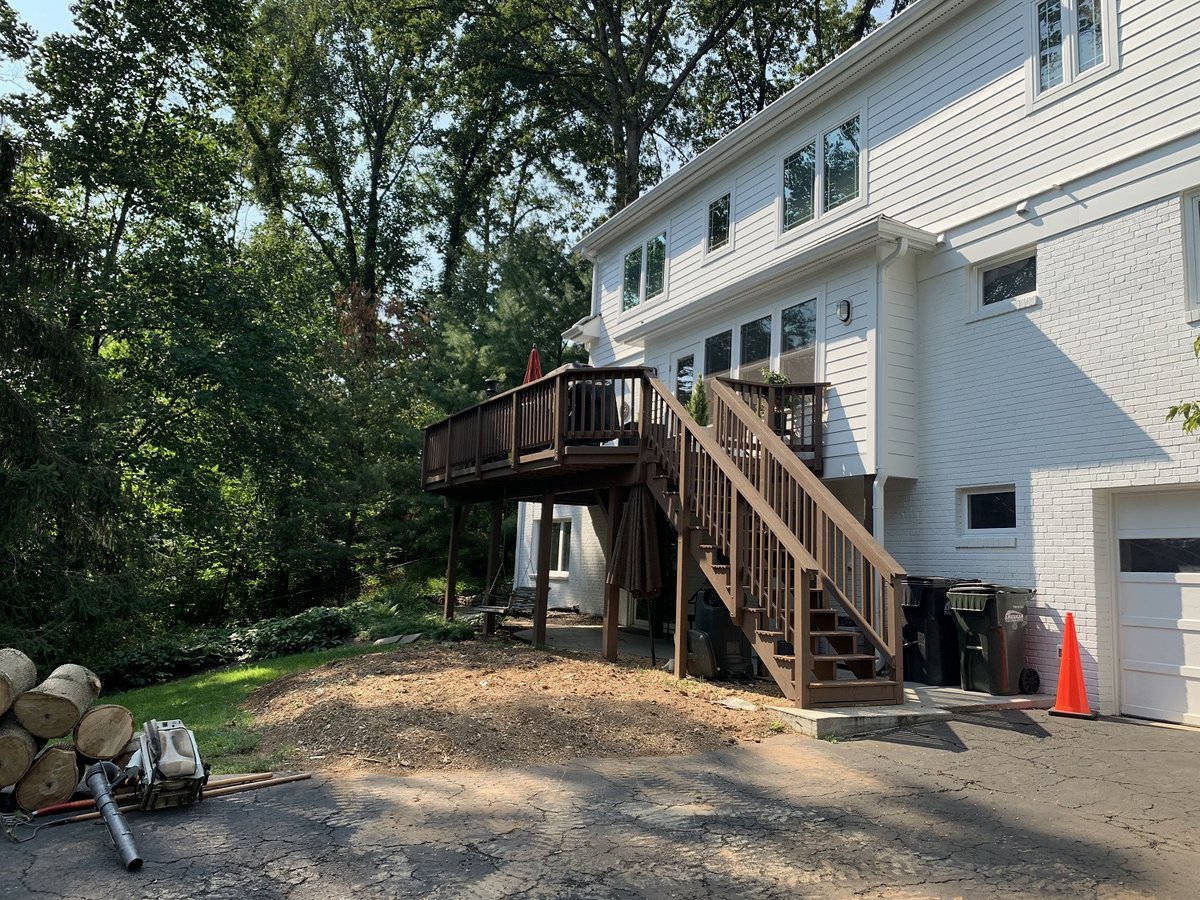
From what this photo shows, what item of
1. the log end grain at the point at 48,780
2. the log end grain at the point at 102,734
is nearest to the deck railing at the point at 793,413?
the log end grain at the point at 102,734

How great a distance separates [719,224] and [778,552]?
26.0 ft

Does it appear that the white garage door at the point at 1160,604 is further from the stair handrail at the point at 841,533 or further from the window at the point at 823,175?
the window at the point at 823,175

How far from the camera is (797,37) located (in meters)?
25.2

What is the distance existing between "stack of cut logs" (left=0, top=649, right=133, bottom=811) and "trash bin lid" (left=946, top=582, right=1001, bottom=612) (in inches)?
281

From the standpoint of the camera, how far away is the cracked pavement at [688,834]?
3.79 metres

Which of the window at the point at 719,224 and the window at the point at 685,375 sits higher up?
the window at the point at 719,224

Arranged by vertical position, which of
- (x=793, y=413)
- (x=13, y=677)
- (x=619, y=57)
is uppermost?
(x=619, y=57)

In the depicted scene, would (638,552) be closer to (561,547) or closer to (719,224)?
(719,224)

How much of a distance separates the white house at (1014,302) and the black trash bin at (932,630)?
72 cm

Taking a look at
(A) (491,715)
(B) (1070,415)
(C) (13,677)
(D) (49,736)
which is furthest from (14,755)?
(B) (1070,415)

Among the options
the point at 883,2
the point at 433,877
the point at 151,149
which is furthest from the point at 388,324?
the point at 433,877

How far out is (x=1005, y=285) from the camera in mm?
9320

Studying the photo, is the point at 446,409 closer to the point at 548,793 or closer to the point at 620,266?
the point at 620,266

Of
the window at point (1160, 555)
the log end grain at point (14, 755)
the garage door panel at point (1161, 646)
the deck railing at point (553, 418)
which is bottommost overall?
the log end grain at point (14, 755)
